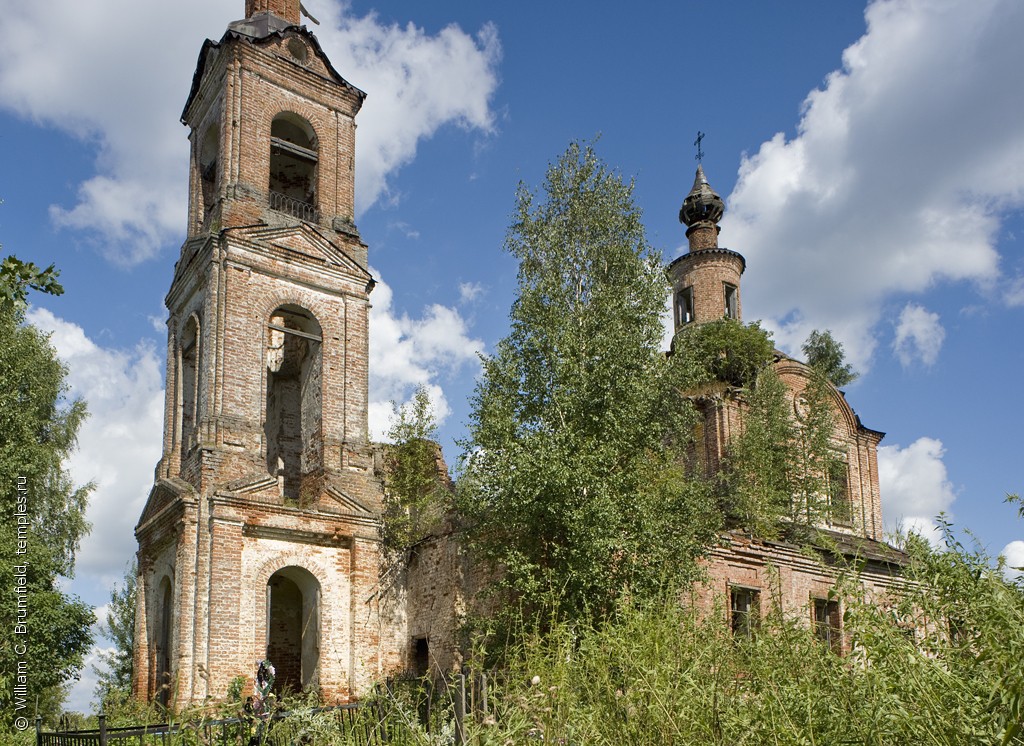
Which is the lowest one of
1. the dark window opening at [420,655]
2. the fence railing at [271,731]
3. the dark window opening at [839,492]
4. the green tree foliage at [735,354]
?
the dark window opening at [420,655]

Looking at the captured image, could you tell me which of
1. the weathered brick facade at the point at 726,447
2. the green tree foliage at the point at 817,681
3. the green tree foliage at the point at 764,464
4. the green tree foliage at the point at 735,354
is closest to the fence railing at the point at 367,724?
the green tree foliage at the point at 817,681

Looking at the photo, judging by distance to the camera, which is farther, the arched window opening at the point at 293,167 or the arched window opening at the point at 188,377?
the arched window opening at the point at 293,167

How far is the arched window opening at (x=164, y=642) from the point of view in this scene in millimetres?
Answer: 14784

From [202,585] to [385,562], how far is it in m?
3.75

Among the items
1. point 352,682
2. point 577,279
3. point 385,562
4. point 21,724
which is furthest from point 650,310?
point 21,724

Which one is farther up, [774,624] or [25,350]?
[25,350]

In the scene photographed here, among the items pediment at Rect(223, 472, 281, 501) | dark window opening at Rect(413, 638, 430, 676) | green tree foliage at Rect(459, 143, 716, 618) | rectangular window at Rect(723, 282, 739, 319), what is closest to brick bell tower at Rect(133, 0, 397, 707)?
pediment at Rect(223, 472, 281, 501)

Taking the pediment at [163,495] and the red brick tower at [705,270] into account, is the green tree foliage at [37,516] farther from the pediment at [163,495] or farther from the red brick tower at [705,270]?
the red brick tower at [705,270]

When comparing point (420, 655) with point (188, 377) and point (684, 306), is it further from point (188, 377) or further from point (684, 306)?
point (684, 306)

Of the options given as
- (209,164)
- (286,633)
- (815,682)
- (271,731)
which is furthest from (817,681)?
(209,164)

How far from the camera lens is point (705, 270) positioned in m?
29.9

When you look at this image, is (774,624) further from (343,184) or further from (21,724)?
(343,184)

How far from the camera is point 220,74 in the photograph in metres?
18.5

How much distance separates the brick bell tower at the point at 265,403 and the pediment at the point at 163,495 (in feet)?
0.22
